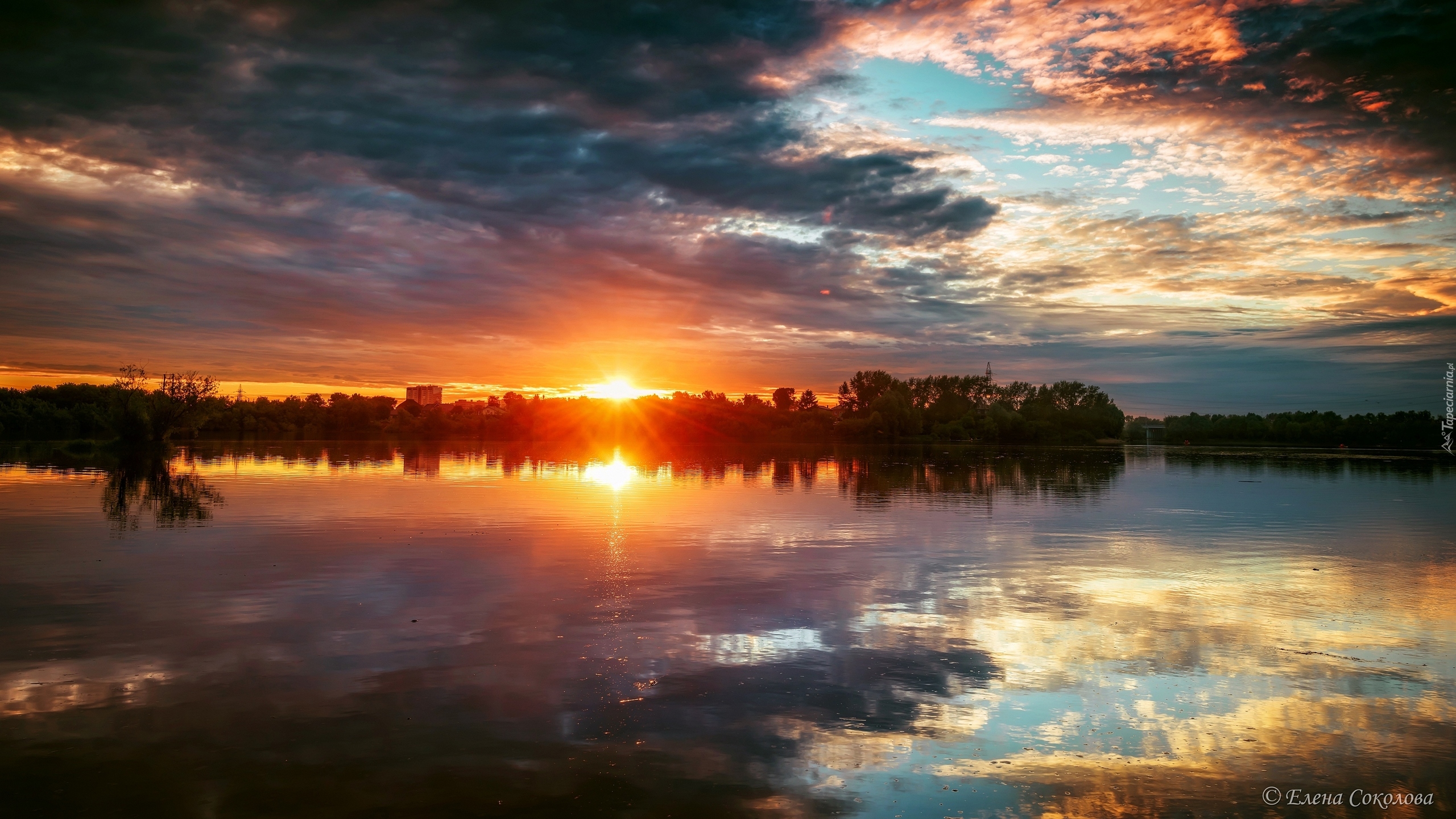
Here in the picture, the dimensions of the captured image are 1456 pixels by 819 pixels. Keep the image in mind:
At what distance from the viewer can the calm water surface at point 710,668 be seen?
7.81 meters

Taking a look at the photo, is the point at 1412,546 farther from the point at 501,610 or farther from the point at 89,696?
the point at 89,696

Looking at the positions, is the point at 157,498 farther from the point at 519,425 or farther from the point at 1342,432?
the point at 1342,432

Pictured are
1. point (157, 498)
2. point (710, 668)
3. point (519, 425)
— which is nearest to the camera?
point (710, 668)

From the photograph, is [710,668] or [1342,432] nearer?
[710,668]

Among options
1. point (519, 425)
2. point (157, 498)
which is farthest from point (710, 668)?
point (519, 425)

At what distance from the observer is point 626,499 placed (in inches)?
1453

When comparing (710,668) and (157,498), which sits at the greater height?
(710,668)

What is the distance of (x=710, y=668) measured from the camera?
37.6ft

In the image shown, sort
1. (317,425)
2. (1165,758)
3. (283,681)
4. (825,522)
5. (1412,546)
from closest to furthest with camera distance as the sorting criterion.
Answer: (1165,758)
(283,681)
(1412,546)
(825,522)
(317,425)

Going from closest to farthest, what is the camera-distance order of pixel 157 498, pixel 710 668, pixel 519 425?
pixel 710 668 < pixel 157 498 < pixel 519 425

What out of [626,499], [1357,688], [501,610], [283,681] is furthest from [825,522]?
[283,681]

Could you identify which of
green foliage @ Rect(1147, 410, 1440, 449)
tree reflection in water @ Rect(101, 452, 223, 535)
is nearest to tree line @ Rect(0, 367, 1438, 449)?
green foliage @ Rect(1147, 410, 1440, 449)

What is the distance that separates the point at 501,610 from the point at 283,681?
458 centimetres

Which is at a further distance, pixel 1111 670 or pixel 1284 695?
pixel 1111 670
